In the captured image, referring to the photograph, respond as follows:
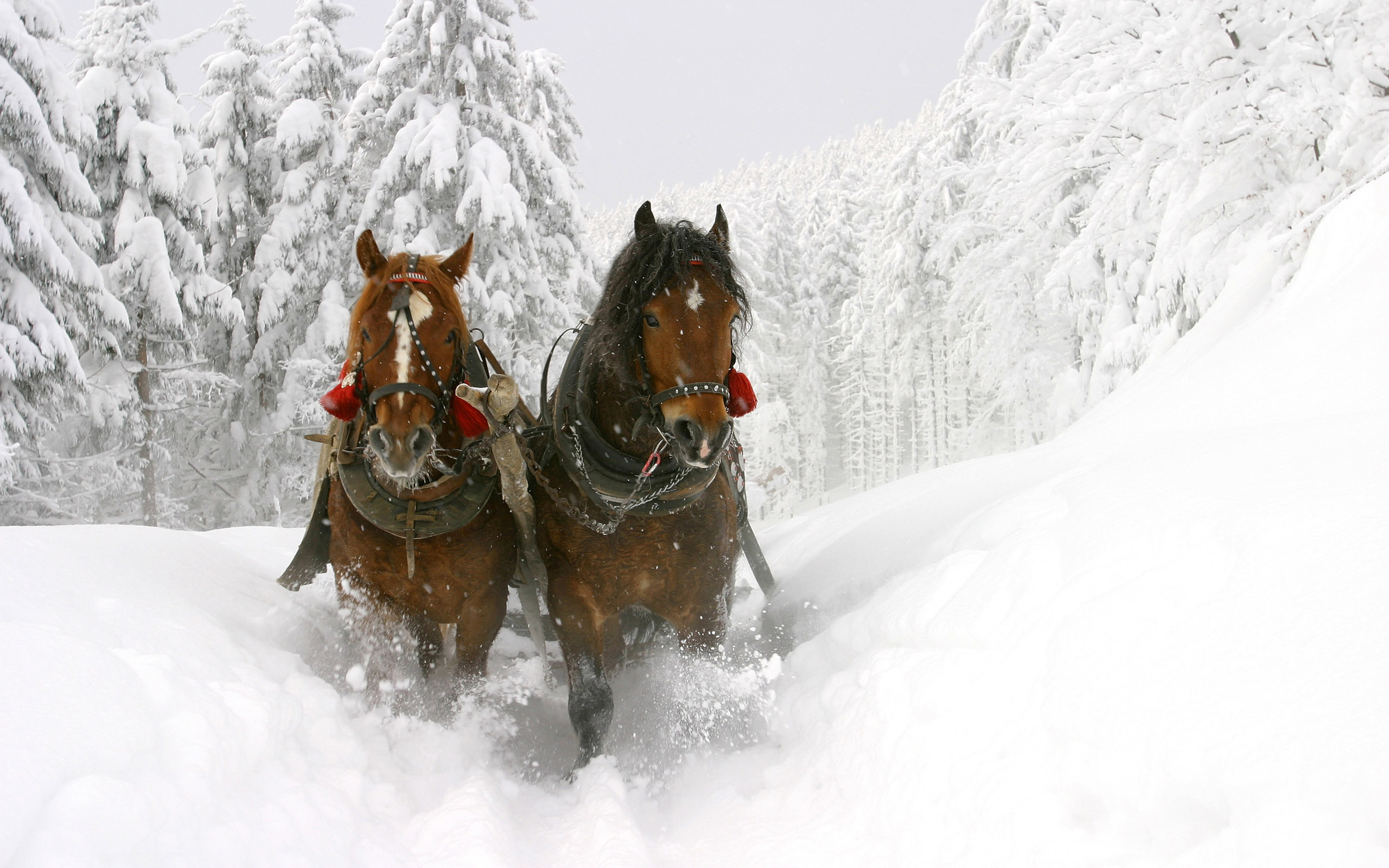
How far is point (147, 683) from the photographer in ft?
6.91

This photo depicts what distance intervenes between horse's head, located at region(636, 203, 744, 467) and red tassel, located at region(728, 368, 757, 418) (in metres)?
0.05

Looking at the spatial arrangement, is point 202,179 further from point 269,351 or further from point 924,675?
point 924,675

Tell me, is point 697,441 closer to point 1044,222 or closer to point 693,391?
point 693,391

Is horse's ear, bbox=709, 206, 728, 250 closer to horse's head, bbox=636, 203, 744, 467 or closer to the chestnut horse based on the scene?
horse's head, bbox=636, 203, 744, 467

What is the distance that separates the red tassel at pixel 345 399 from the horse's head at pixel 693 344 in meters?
1.17

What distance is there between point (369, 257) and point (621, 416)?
132cm

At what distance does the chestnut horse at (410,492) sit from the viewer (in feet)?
9.57

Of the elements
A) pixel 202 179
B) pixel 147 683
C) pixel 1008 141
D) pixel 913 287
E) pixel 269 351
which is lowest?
pixel 913 287

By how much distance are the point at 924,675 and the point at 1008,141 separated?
14.1 metres

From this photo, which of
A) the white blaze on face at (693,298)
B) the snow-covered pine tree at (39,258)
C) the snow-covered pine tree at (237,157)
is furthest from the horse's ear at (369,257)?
the snow-covered pine tree at (237,157)

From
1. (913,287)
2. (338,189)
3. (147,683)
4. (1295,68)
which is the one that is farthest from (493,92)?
(913,287)

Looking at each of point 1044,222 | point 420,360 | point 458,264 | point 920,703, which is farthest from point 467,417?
point 1044,222

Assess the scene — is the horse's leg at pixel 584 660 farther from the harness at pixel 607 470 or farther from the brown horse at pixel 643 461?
the harness at pixel 607 470

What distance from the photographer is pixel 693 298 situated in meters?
3.03
